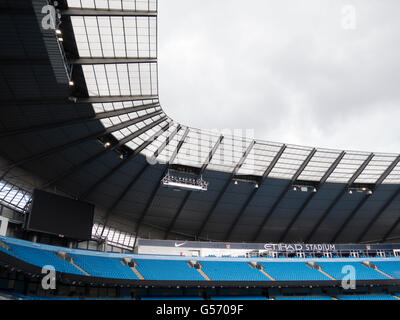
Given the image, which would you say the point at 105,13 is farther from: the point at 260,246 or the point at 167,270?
the point at 260,246

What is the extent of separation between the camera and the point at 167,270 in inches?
1448

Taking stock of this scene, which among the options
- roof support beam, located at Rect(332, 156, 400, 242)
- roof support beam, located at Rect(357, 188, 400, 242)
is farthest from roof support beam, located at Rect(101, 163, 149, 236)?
roof support beam, located at Rect(357, 188, 400, 242)

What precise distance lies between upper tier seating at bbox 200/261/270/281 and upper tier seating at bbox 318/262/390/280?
29.7ft

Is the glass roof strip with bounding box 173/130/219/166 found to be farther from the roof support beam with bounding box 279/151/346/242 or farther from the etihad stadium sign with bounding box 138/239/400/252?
the roof support beam with bounding box 279/151/346/242

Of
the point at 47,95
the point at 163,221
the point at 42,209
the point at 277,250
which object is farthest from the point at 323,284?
the point at 47,95

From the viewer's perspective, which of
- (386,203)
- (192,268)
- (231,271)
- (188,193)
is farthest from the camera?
(386,203)

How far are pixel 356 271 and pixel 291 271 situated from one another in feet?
27.8

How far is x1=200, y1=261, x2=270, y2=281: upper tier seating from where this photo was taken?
1439 inches

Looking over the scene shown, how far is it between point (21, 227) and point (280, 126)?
102 ft

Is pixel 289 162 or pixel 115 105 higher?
pixel 115 105

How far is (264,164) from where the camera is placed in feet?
133

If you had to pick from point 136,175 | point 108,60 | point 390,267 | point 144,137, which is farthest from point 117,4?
point 390,267

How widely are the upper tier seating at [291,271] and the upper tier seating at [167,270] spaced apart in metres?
9.30

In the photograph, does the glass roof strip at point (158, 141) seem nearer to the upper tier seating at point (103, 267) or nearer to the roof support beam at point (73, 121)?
the roof support beam at point (73, 121)
